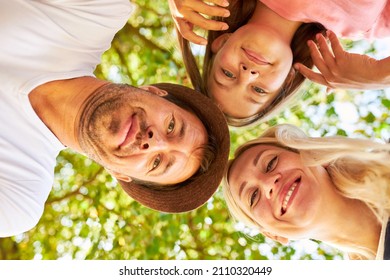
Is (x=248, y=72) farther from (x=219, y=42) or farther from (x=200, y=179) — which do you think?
(x=200, y=179)

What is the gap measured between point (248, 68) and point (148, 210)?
21.1 inches

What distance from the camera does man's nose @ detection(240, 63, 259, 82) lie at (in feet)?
4.27

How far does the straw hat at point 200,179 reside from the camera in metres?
1.32

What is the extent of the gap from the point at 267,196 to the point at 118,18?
598mm

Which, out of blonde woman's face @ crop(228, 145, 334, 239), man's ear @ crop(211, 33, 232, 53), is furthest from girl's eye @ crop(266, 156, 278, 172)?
man's ear @ crop(211, 33, 232, 53)

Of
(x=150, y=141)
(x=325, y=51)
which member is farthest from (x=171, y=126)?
(x=325, y=51)

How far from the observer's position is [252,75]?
1.31m

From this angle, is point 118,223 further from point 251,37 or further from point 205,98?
point 251,37

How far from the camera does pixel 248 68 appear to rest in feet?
4.27

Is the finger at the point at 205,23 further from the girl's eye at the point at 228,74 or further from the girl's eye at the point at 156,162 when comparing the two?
the girl's eye at the point at 156,162

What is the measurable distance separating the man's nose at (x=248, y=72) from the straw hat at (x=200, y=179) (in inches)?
4.2

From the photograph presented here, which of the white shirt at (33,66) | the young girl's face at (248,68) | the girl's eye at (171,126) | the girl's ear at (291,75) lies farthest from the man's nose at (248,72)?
the white shirt at (33,66)
